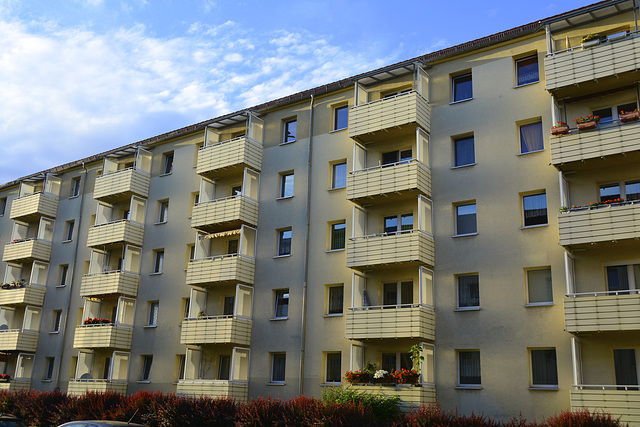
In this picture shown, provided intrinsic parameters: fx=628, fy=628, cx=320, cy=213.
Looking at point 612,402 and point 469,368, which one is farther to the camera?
point 469,368

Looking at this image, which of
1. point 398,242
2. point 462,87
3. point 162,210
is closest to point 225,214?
point 162,210

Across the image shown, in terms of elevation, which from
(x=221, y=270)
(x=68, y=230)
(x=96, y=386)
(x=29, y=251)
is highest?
(x=68, y=230)

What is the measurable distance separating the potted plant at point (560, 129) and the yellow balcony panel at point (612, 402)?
29.5 ft

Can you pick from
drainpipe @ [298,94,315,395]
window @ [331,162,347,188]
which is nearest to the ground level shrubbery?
drainpipe @ [298,94,315,395]

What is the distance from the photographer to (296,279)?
97.6ft

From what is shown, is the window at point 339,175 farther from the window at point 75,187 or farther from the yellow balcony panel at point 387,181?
the window at point 75,187

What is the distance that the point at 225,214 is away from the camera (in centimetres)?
3133

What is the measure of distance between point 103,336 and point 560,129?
25.2 metres

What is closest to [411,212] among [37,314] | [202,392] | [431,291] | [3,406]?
[431,291]

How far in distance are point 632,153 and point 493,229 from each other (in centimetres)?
572

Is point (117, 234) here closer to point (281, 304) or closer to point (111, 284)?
point (111, 284)

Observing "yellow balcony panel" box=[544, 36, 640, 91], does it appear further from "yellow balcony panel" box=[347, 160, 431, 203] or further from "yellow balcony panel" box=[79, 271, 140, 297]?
"yellow balcony panel" box=[79, 271, 140, 297]

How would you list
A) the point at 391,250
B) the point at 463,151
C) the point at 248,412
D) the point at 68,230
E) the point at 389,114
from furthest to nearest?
the point at 68,230 → the point at 389,114 → the point at 463,151 → the point at 391,250 → the point at 248,412

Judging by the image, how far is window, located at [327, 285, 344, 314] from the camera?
93.2ft
